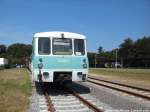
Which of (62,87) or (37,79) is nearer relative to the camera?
(37,79)

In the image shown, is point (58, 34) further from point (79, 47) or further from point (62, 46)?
Result: point (79, 47)

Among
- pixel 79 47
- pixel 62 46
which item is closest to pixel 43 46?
pixel 62 46

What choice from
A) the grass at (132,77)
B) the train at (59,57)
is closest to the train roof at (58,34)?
the train at (59,57)

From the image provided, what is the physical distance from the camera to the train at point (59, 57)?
738 inches

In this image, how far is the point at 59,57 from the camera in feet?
62.3

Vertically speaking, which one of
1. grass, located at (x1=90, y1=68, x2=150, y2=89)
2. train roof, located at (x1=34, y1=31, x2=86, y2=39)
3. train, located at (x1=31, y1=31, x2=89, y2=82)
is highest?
train roof, located at (x1=34, y1=31, x2=86, y2=39)

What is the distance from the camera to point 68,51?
63.7ft

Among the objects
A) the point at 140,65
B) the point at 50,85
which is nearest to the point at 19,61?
the point at 140,65

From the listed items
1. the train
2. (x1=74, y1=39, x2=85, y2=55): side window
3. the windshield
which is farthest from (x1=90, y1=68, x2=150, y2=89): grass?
the windshield

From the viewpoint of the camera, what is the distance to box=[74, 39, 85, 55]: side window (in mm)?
19578

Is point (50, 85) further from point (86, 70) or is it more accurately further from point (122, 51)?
point (122, 51)

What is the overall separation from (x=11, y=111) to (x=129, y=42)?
13038 cm

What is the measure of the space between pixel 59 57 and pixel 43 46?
101 centimetres

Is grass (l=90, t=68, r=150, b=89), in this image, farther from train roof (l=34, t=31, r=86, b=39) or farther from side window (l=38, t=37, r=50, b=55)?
side window (l=38, t=37, r=50, b=55)
